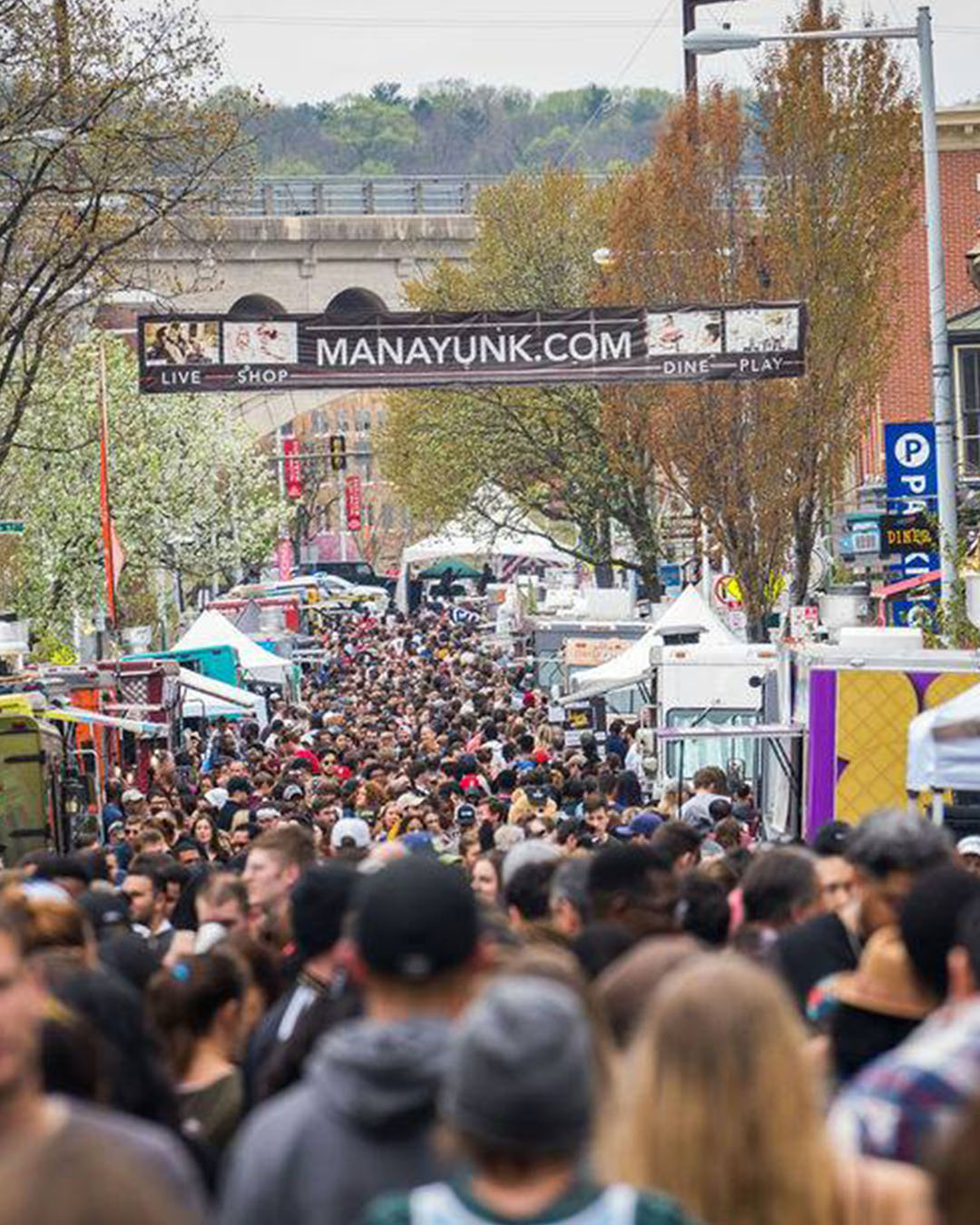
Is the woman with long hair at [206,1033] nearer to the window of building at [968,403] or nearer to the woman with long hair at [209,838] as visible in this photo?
the woman with long hair at [209,838]

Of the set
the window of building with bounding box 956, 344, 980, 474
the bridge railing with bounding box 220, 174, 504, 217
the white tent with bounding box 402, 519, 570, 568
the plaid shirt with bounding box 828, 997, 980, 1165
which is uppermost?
the bridge railing with bounding box 220, 174, 504, 217

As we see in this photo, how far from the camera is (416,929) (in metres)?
6.04

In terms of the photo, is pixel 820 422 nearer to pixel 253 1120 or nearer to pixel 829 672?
pixel 829 672

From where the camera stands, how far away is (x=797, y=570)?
4197 cm

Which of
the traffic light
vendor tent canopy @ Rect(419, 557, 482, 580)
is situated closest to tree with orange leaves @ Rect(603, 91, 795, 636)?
the traffic light

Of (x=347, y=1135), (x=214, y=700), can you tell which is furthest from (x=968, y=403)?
(x=347, y=1135)

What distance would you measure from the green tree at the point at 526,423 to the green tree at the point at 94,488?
15.0ft

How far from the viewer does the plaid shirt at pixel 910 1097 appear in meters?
5.78

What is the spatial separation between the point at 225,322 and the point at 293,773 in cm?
462

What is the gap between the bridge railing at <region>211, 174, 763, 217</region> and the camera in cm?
11862

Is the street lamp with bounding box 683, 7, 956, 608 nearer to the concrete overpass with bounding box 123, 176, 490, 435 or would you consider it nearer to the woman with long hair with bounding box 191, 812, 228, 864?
the woman with long hair with bounding box 191, 812, 228, 864

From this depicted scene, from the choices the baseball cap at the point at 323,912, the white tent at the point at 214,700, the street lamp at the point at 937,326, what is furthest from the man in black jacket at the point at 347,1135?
the white tent at the point at 214,700

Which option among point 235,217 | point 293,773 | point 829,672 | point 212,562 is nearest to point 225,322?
point 293,773

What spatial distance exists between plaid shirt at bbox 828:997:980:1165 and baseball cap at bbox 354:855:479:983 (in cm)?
78
